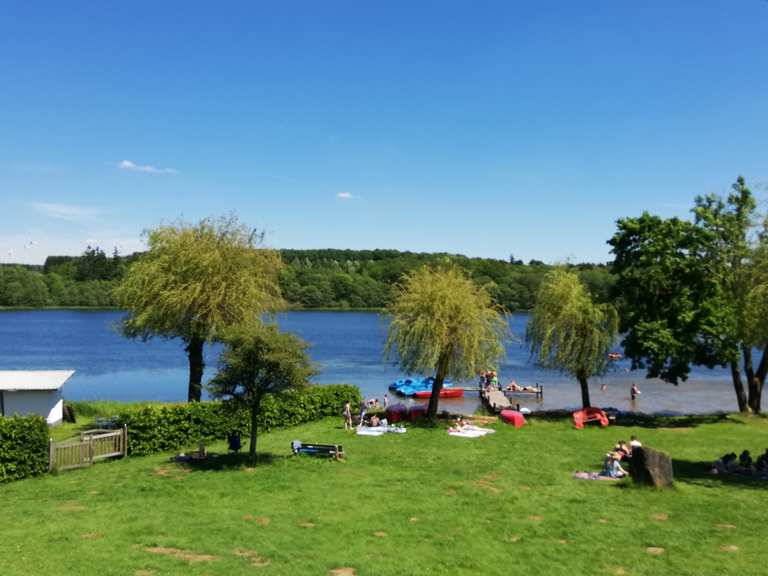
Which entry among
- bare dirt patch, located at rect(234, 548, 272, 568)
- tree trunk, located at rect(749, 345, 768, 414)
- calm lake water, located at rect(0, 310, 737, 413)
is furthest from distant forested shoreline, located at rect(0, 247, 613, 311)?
bare dirt patch, located at rect(234, 548, 272, 568)

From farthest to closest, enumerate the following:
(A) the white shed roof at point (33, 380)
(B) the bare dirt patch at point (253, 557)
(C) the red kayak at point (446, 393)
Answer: (C) the red kayak at point (446, 393) → (A) the white shed roof at point (33, 380) → (B) the bare dirt patch at point (253, 557)

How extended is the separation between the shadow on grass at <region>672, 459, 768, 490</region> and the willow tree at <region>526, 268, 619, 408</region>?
44.8ft

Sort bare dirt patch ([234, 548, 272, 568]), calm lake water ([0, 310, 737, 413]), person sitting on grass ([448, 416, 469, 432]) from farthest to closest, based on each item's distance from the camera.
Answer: calm lake water ([0, 310, 737, 413])
person sitting on grass ([448, 416, 469, 432])
bare dirt patch ([234, 548, 272, 568])

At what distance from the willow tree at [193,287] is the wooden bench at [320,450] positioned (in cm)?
1035

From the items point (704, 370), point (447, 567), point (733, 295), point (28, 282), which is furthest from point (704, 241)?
point (28, 282)

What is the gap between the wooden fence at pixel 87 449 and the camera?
21438 mm

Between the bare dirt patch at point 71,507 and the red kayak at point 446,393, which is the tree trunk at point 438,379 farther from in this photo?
the red kayak at point 446,393

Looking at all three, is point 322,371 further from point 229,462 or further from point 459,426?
point 459,426

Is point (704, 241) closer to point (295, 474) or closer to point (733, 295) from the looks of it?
point (733, 295)

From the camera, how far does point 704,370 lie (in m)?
78.0

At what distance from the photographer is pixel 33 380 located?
3016 centimetres

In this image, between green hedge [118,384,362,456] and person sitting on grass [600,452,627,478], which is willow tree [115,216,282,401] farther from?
person sitting on grass [600,452,627,478]

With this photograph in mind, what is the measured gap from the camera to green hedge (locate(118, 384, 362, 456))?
79.4 ft

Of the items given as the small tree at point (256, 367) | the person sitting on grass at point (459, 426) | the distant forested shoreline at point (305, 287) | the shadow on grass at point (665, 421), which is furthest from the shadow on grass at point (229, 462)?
the distant forested shoreline at point (305, 287)
